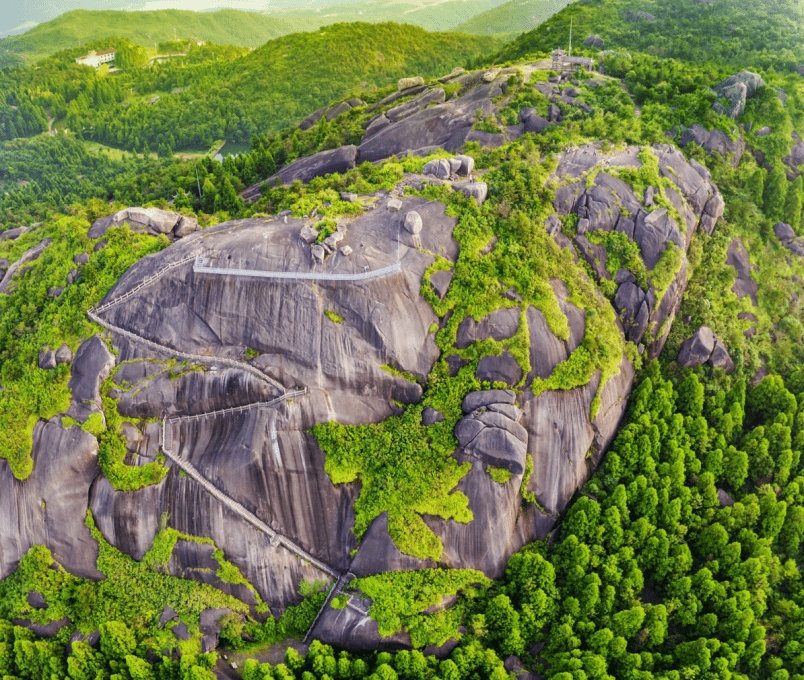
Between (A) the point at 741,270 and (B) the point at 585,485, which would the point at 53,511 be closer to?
(B) the point at 585,485

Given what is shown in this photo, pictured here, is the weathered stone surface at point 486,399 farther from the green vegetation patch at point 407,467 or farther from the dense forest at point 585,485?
the dense forest at point 585,485

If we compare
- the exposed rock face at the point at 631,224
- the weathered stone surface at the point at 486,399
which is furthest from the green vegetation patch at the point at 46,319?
the exposed rock face at the point at 631,224

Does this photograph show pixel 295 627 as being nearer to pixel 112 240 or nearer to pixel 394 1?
pixel 112 240

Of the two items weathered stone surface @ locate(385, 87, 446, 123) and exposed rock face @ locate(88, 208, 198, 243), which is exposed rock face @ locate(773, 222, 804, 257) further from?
exposed rock face @ locate(88, 208, 198, 243)

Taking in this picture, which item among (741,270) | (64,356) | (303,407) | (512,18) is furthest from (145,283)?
(512,18)

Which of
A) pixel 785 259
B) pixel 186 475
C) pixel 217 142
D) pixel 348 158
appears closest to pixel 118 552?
pixel 186 475

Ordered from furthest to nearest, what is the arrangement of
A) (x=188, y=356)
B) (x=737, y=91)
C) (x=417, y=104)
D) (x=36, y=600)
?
(x=417, y=104) → (x=737, y=91) → (x=188, y=356) → (x=36, y=600)
